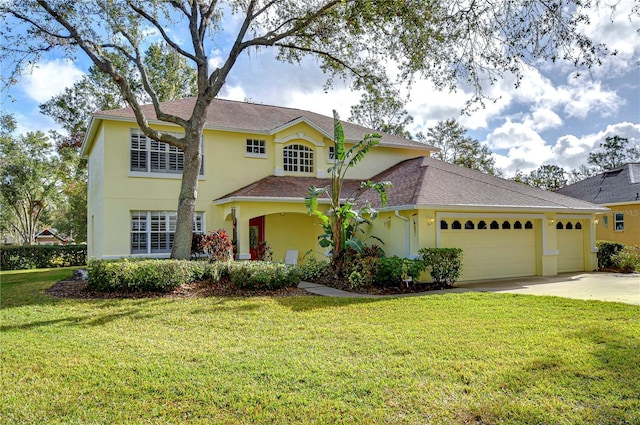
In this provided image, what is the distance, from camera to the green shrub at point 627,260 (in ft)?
54.7

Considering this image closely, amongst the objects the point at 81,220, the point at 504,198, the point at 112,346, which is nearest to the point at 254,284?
the point at 112,346

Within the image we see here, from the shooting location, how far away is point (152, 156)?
16734mm

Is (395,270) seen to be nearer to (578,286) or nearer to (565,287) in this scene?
(565,287)

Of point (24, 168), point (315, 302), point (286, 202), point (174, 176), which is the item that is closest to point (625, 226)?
point (286, 202)

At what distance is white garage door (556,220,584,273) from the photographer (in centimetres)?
1662

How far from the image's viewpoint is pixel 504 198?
15.1 metres

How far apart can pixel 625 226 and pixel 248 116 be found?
21.6m

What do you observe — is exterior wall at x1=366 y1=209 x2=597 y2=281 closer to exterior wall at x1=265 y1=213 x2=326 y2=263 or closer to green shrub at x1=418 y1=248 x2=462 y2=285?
green shrub at x1=418 y1=248 x2=462 y2=285

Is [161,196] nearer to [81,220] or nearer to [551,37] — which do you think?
[551,37]

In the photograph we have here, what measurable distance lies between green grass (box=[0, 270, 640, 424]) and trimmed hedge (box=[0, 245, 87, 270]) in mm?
17144

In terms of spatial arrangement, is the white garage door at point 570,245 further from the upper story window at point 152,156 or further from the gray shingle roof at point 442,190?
the upper story window at point 152,156

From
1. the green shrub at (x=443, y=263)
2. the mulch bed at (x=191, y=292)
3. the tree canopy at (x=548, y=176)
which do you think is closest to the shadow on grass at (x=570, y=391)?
the green shrub at (x=443, y=263)

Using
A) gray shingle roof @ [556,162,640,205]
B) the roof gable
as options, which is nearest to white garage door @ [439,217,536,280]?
the roof gable

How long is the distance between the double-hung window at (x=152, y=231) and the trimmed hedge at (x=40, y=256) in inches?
446
